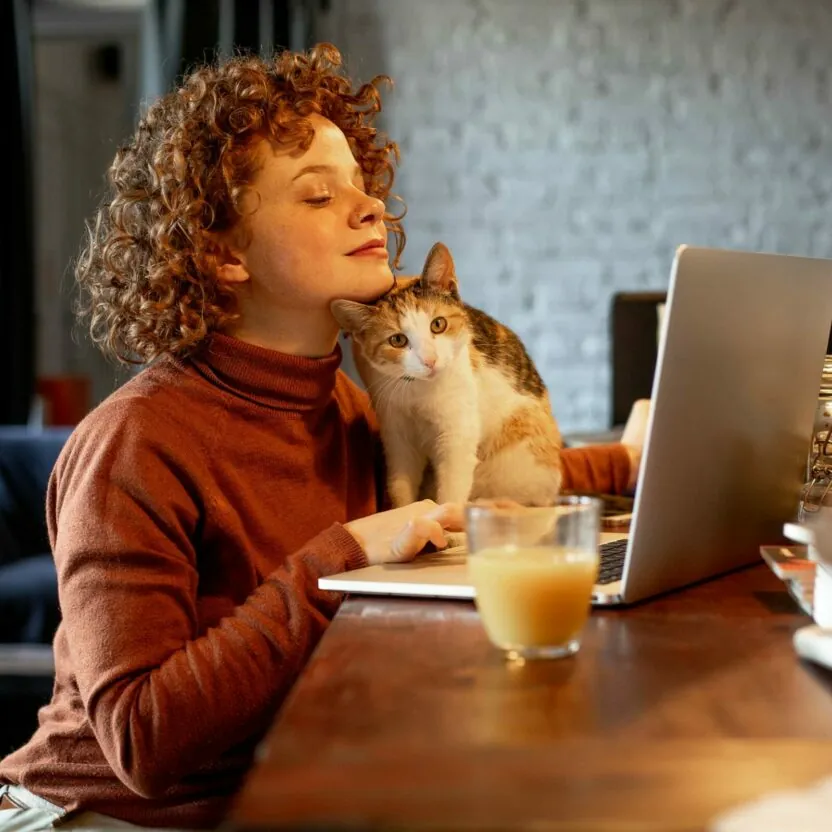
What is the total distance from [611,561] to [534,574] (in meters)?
0.32

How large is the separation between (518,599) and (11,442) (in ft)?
9.71

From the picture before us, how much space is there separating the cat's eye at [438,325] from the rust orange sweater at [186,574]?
14 centimetres

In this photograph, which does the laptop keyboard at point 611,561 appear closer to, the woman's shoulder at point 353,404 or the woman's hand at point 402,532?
the woman's hand at point 402,532

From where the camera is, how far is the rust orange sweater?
99 centimetres

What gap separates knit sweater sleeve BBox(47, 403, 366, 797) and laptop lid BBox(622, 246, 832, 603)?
317 mm

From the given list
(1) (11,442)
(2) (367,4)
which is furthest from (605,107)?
(1) (11,442)

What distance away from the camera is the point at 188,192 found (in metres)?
1.29

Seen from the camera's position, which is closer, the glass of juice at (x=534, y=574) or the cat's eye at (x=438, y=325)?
the glass of juice at (x=534, y=574)

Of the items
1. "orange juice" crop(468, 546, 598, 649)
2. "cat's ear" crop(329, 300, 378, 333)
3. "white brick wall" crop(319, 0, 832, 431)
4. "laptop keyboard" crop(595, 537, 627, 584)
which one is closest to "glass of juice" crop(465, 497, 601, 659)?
"orange juice" crop(468, 546, 598, 649)

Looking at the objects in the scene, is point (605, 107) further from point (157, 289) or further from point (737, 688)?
point (737, 688)

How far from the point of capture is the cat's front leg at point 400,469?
1420 mm

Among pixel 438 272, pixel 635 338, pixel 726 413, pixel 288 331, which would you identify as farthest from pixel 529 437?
pixel 635 338

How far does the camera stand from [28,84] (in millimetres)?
4062

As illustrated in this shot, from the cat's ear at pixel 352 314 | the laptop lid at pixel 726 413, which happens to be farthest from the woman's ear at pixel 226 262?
the laptop lid at pixel 726 413
